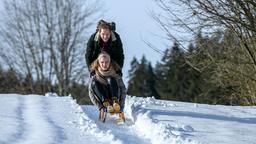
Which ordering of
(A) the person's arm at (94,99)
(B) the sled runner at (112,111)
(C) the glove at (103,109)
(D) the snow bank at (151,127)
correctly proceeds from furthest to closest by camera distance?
(A) the person's arm at (94,99), (C) the glove at (103,109), (B) the sled runner at (112,111), (D) the snow bank at (151,127)

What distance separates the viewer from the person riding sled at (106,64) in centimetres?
1012

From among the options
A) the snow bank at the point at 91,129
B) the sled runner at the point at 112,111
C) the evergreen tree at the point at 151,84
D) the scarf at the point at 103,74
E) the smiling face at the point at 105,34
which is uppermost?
the evergreen tree at the point at 151,84

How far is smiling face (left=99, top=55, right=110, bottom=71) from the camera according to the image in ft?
33.0

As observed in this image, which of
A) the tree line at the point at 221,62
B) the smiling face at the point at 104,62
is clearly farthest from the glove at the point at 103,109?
the tree line at the point at 221,62

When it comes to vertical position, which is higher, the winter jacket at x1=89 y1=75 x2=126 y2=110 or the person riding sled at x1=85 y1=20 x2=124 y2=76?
the person riding sled at x1=85 y1=20 x2=124 y2=76

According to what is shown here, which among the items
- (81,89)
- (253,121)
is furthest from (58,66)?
(253,121)

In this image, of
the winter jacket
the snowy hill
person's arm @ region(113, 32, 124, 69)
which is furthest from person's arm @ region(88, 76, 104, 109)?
person's arm @ region(113, 32, 124, 69)

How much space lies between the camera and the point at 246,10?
1138 centimetres

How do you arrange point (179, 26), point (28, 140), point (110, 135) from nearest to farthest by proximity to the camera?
point (28, 140), point (110, 135), point (179, 26)

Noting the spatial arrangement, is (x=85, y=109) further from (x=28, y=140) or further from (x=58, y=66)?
(x=58, y=66)

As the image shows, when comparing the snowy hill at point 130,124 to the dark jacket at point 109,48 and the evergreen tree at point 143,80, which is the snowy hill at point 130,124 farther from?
the evergreen tree at point 143,80

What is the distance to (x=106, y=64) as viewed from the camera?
33.3 ft

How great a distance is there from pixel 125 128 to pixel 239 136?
1.70 meters

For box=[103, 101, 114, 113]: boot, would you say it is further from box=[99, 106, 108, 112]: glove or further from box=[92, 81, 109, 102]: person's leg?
box=[92, 81, 109, 102]: person's leg
